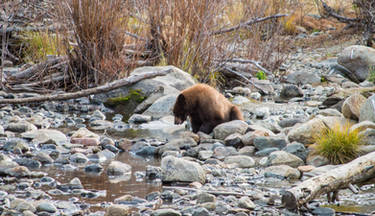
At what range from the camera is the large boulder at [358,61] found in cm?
1309

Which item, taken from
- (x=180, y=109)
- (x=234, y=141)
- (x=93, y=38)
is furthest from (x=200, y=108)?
(x=93, y=38)

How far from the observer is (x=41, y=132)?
669cm

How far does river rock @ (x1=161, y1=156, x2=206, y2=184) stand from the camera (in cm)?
493

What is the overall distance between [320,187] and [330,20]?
15.4m

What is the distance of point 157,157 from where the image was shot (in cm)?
619

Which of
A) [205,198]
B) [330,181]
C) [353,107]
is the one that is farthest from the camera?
[353,107]

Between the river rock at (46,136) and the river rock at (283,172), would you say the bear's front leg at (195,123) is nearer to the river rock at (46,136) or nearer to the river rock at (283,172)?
the river rock at (46,136)

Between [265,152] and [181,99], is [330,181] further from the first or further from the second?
[181,99]

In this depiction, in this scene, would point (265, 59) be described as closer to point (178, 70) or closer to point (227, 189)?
point (178, 70)

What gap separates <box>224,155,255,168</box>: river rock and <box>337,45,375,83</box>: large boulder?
26.7ft

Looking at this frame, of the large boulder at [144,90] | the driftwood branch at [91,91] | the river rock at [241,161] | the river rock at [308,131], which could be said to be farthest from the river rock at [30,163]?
the large boulder at [144,90]

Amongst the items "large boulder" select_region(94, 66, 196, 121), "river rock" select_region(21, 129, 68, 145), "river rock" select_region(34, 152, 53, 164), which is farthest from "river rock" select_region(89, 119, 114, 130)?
"river rock" select_region(34, 152, 53, 164)

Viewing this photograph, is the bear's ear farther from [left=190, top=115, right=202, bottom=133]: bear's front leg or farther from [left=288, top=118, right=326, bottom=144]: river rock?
[left=288, top=118, right=326, bottom=144]: river rock

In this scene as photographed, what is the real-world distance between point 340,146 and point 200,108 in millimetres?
2236
